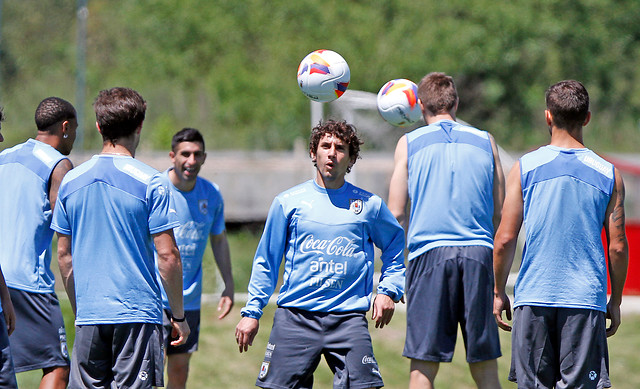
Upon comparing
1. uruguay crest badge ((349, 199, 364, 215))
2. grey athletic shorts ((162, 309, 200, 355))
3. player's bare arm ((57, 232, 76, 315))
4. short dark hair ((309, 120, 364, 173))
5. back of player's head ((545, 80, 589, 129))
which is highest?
back of player's head ((545, 80, 589, 129))

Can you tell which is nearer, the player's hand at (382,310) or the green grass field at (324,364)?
the player's hand at (382,310)

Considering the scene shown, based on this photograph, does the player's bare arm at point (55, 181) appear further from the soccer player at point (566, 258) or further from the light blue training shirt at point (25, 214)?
the soccer player at point (566, 258)

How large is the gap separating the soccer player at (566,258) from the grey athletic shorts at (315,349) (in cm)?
93

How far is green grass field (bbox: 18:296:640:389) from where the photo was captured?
8852mm

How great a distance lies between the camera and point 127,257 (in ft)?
16.4

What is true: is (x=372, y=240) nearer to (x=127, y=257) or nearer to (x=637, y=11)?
(x=127, y=257)

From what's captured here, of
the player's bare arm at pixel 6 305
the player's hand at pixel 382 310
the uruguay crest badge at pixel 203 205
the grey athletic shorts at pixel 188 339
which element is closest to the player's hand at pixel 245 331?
the player's hand at pixel 382 310

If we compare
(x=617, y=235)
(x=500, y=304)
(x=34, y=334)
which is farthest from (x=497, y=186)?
(x=34, y=334)

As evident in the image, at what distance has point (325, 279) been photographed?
5238 mm

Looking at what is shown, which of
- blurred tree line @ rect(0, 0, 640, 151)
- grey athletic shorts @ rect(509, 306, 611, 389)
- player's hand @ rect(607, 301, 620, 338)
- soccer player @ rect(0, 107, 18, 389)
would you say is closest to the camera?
soccer player @ rect(0, 107, 18, 389)

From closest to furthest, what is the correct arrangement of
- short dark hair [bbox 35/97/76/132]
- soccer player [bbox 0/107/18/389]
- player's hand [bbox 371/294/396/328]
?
soccer player [bbox 0/107/18/389]
player's hand [bbox 371/294/396/328]
short dark hair [bbox 35/97/76/132]

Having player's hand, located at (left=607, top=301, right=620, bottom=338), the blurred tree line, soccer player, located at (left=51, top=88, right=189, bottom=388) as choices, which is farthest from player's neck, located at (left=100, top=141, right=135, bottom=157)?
the blurred tree line

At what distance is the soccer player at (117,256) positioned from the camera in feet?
16.3

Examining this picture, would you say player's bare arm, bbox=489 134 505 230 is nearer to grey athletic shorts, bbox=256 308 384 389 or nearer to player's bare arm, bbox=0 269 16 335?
grey athletic shorts, bbox=256 308 384 389
